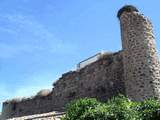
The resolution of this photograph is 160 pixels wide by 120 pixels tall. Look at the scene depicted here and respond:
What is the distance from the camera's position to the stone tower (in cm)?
1797

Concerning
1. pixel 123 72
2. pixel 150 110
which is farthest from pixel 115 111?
pixel 123 72

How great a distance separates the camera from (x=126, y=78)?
18828mm

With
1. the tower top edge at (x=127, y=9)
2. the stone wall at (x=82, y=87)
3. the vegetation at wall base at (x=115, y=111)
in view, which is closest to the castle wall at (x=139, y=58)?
the tower top edge at (x=127, y=9)

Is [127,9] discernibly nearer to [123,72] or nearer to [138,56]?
[138,56]

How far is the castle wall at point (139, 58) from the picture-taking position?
58.9ft

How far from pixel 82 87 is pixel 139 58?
424 centimetres

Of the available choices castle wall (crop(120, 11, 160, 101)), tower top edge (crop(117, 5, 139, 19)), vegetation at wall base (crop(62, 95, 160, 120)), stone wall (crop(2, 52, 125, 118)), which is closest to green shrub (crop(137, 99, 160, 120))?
vegetation at wall base (crop(62, 95, 160, 120))

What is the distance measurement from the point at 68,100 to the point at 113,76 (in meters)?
3.38

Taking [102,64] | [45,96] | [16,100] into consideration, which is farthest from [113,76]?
[16,100]

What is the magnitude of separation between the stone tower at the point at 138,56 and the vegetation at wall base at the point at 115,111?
408 centimetres

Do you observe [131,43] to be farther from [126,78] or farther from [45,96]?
[45,96]

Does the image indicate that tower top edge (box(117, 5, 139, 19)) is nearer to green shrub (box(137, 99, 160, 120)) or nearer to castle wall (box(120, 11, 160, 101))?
castle wall (box(120, 11, 160, 101))

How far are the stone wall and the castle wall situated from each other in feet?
3.56

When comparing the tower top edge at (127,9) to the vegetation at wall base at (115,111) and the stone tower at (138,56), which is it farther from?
the vegetation at wall base at (115,111)
